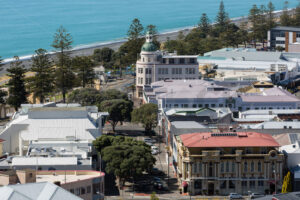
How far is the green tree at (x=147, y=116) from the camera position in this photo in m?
62.8

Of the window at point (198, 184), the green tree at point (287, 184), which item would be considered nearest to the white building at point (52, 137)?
the window at point (198, 184)

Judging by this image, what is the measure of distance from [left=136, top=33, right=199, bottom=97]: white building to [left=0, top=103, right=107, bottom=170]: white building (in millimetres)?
23489

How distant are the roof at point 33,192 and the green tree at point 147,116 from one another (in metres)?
29.0

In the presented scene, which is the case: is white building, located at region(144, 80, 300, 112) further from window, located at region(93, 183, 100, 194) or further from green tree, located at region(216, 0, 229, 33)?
green tree, located at region(216, 0, 229, 33)

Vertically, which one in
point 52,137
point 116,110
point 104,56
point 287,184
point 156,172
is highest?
point 104,56

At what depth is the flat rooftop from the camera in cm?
4047

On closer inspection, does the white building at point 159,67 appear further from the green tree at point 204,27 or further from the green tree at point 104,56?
the green tree at point 204,27

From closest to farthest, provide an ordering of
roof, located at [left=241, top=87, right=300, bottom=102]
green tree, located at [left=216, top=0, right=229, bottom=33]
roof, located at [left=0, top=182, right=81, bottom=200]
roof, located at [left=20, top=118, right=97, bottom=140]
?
roof, located at [left=0, top=182, right=81, bottom=200] → roof, located at [left=20, top=118, right=97, bottom=140] → roof, located at [left=241, top=87, right=300, bottom=102] → green tree, located at [left=216, top=0, right=229, bottom=33]

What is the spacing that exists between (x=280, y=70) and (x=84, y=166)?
5039 cm

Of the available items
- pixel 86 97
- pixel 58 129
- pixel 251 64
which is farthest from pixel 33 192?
pixel 251 64

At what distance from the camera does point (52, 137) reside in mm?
51250

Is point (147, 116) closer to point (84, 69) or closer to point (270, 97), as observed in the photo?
point (270, 97)

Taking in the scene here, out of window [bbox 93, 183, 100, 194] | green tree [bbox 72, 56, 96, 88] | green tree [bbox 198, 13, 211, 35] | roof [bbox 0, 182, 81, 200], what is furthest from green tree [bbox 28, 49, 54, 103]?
green tree [bbox 198, 13, 211, 35]

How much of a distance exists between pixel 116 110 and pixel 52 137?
557 inches
